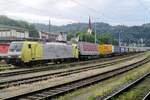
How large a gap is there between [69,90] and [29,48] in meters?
21.9

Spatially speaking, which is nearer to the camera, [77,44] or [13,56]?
[13,56]

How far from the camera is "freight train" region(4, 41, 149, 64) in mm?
38094

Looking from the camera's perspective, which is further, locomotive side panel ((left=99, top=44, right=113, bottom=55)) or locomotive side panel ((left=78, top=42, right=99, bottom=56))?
locomotive side panel ((left=99, top=44, right=113, bottom=55))

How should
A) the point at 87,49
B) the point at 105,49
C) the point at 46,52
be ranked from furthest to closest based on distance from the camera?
the point at 105,49 < the point at 87,49 < the point at 46,52

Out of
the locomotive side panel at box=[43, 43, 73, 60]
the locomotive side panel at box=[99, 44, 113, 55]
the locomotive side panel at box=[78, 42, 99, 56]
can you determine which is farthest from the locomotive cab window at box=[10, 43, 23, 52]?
the locomotive side panel at box=[99, 44, 113, 55]

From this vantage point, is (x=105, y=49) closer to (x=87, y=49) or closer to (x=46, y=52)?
(x=87, y=49)

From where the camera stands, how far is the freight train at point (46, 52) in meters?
Answer: 38.1

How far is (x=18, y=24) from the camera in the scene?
173500 millimetres

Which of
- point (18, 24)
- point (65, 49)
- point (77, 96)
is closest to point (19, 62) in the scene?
point (65, 49)

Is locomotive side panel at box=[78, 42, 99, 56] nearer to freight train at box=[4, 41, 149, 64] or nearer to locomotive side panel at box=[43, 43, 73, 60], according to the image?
freight train at box=[4, 41, 149, 64]

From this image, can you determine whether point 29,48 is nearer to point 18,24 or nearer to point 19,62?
point 19,62

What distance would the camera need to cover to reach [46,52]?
4375 cm

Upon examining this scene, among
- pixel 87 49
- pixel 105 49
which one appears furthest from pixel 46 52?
pixel 105 49

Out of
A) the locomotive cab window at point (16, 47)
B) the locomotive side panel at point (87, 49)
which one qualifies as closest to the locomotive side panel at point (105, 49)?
the locomotive side panel at point (87, 49)
